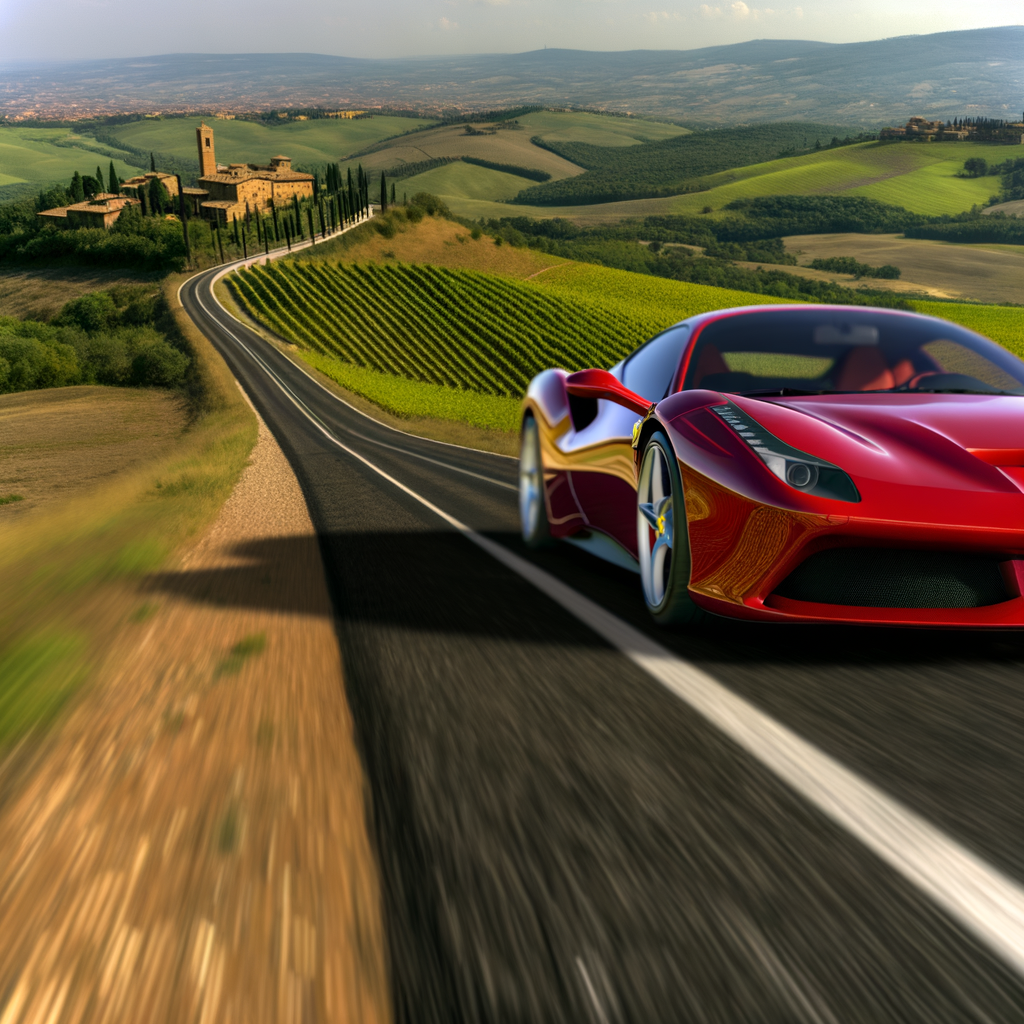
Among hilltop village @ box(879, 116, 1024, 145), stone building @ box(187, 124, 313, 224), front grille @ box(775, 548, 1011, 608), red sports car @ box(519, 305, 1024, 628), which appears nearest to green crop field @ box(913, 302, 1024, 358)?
red sports car @ box(519, 305, 1024, 628)

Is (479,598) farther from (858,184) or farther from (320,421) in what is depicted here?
(858,184)

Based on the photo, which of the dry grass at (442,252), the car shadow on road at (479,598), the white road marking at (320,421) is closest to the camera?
the car shadow on road at (479,598)

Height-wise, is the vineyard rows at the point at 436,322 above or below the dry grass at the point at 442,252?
below

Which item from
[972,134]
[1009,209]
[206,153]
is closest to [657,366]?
[1009,209]

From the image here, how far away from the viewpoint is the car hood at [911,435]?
265 cm

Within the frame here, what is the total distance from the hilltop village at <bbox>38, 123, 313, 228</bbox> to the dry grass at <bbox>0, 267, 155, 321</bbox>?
49.0 feet

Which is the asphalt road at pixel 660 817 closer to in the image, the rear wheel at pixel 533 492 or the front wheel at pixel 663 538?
the front wheel at pixel 663 538

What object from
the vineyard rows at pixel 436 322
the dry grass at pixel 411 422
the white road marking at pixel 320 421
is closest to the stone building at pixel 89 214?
the white road marking at pixel 320 421

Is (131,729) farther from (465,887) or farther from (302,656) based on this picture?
(465,887)

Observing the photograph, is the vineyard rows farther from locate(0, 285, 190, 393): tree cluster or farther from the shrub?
the shrub

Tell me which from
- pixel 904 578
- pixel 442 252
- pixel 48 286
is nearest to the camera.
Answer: pixel 904 578

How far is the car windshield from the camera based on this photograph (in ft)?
12.6

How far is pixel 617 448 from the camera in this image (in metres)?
4.14

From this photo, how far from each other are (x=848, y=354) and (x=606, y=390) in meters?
1.16
